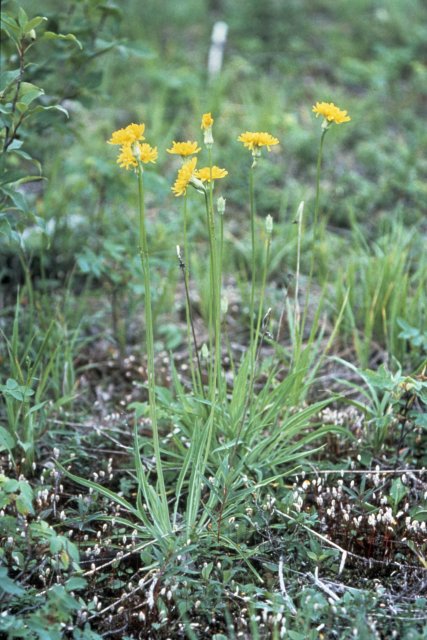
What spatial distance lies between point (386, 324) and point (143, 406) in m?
1.06

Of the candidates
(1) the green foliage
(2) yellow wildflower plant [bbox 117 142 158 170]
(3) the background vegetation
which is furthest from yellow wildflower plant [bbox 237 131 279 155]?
(1) the green foliage

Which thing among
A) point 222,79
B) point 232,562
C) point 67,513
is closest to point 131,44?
point 67,513

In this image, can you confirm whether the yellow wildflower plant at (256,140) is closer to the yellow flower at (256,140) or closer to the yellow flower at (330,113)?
the yellow flower at (256,140)

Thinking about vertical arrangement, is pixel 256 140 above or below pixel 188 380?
above

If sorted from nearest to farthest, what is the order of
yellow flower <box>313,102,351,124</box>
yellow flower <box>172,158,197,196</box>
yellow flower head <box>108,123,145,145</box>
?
yellow flower head <box>108,123,145,145</box> < yellow flower <box>172,158,197,196</box> < yellow flower <box>313,102,351,124</box>

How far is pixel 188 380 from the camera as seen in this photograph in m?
2.74

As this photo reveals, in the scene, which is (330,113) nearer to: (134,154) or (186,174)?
(186,174)

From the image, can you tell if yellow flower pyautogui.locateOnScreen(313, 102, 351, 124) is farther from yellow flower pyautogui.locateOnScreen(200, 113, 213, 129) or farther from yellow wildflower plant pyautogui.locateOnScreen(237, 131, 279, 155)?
yellow flower pyautogui.locateOnScreen(200, 113, 213, 129)

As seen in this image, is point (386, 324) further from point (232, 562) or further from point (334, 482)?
point (232, 562)

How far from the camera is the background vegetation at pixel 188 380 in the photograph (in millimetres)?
1788

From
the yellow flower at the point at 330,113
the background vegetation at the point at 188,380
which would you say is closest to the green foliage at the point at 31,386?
the background vegetation at the point at 188,380

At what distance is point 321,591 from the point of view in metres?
1.83

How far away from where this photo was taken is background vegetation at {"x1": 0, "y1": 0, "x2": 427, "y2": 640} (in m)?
1.79

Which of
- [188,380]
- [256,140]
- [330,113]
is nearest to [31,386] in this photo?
[188,380]
